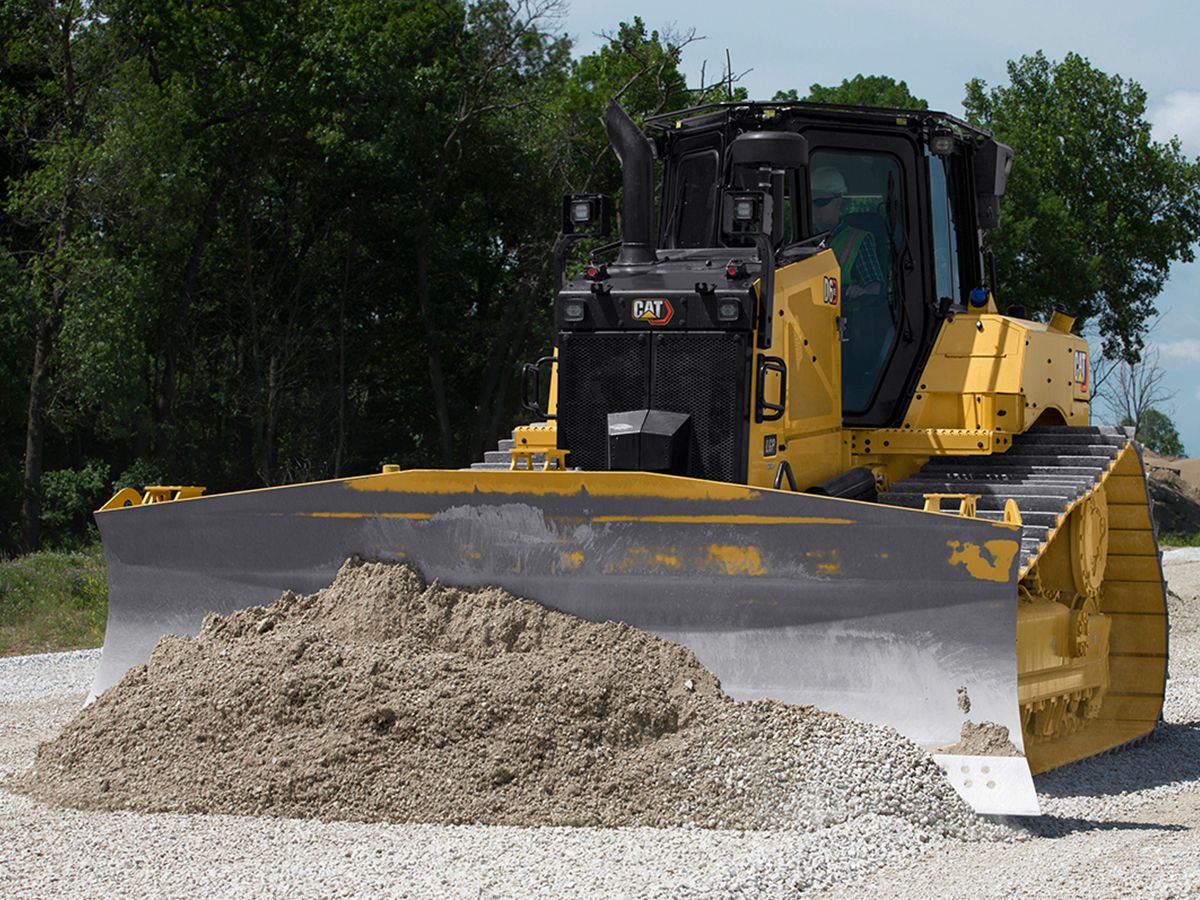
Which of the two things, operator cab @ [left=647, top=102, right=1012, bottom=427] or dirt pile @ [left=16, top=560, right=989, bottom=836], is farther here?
operator cab @ [left=647, top=102, right=1012, bottom=427]

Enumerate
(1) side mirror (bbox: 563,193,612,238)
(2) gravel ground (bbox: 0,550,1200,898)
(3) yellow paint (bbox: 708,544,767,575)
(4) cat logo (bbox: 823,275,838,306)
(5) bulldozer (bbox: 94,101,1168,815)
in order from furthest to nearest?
(4) cat logo (bbox: 823,275,838,306)
(1) side mirror (bbox: 563,193,612,238)
(3) yellow paint (bbox: 708,544,767,575)
(5) bulldozer (bbox: 94,101,1168,815)
(2) gravel ground (bbox: 0,550,1200,898)

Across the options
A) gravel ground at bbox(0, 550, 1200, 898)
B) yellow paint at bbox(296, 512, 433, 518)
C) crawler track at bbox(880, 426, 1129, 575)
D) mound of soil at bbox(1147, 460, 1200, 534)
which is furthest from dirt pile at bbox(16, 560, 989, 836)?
mound of soil at bbox(1147, 460, 1200, 534)

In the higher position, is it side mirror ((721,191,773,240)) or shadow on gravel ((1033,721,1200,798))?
side mirror ((721,191,773,240))

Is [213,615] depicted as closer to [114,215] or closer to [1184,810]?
[1184,810]

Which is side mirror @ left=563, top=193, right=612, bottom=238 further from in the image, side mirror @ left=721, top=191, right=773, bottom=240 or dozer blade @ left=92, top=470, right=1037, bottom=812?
dozer blade @ left=92, top=470, right=1037, bottom=812

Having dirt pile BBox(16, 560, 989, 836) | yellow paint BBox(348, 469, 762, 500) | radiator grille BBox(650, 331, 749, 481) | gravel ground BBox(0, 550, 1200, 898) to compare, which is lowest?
gravel ground BBox(0, 550, 1200, 898)

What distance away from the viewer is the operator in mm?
8023

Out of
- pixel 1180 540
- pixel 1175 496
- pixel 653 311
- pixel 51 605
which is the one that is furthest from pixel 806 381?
pixel 1175 496

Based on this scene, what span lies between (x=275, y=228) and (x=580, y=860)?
23792 millimetres

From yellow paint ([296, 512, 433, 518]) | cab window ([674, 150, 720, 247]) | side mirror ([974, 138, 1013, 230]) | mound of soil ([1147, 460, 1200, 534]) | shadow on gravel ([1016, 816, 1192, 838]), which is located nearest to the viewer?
shadow on gravel ([1016, 816, 1192, 838])

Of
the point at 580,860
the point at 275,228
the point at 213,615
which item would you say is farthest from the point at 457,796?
the point at 275,228

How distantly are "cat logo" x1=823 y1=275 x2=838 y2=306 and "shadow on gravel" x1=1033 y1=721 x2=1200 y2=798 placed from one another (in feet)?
7.94

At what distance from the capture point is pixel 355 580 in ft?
22.7

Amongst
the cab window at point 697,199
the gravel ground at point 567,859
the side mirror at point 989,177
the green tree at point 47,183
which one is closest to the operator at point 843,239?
the cab window at point 697,199
